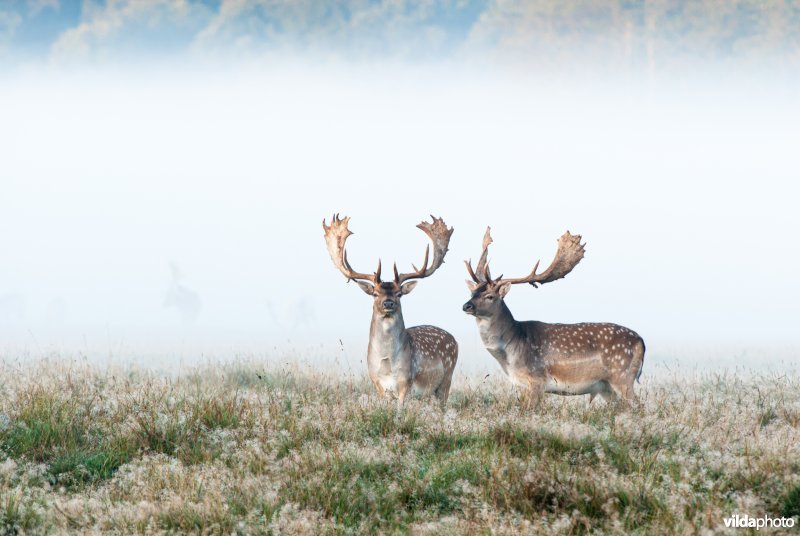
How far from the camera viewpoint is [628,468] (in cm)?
745

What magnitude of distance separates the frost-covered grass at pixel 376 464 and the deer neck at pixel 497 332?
0.90m

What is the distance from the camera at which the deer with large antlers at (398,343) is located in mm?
10633

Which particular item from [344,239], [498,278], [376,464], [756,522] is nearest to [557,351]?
[498,278]

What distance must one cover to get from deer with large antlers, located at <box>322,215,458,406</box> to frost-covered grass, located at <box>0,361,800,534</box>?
0.81 meters

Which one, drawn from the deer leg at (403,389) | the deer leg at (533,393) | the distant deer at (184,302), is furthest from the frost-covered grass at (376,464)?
the distant deer at (184,302)

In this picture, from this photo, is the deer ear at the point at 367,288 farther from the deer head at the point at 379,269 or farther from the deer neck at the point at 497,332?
the deer neck at the point at 497,332

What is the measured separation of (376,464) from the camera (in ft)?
24.9

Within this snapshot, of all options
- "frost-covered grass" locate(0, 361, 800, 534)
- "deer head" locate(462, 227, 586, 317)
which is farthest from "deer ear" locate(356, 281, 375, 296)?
"frost-covered grass" locate(0, 361, 800, 534)

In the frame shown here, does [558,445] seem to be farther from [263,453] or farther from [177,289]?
[177,289]

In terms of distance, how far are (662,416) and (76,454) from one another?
17.9 feet

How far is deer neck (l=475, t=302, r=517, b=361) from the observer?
1098cm

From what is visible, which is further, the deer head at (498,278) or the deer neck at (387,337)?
the deer head at (498,278)

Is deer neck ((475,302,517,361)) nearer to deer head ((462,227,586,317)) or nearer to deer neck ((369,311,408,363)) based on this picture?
deer head ((462,227,586,317))

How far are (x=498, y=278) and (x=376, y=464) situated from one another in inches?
165
